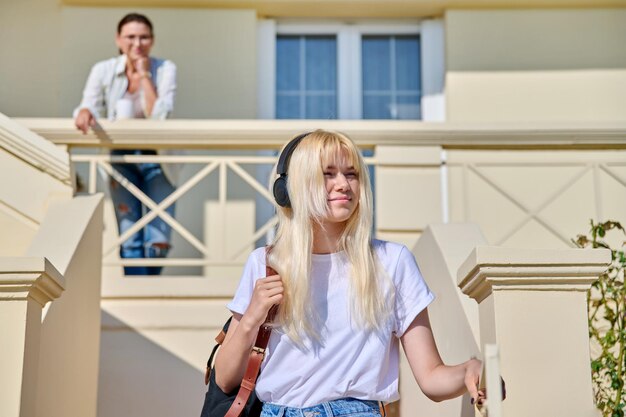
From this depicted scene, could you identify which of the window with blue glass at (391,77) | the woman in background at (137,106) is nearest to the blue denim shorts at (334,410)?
the woman in background at (137,106)

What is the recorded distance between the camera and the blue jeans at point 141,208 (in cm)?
707

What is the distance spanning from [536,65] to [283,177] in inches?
246

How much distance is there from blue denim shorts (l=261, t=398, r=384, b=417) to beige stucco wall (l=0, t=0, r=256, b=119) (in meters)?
6.03

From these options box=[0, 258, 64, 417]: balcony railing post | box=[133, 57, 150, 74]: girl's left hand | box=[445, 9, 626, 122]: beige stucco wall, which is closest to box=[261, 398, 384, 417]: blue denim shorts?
box=[0, 258, 64, 417]: balcony railing post

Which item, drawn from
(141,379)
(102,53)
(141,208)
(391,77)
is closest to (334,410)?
(141,379)

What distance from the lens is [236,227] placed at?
8852mm

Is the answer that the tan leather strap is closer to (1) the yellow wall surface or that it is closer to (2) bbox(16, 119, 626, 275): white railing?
(2) bbox(16, 119, 626, 275): white railing

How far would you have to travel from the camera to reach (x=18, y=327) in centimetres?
389

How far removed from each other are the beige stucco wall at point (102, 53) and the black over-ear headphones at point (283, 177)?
5.68 metres

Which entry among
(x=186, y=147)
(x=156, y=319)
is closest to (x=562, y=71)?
(x=186, y=147)

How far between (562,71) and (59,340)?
5713 millimetres

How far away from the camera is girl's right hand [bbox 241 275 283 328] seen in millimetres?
3275

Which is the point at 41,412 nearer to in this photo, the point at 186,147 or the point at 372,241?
the point at 372,241

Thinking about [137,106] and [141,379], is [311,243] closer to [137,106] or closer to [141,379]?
[141,379]
